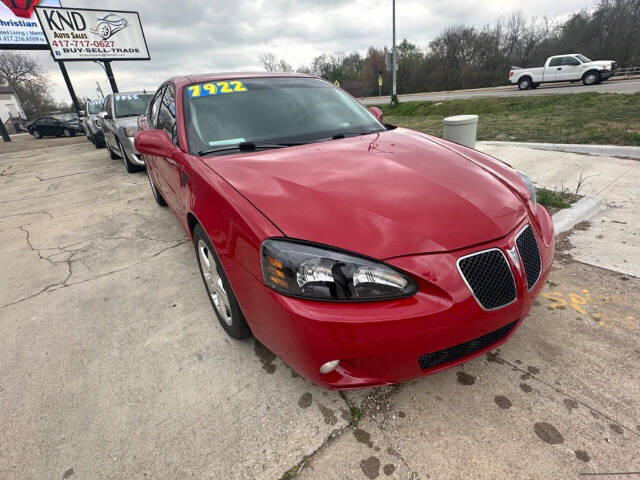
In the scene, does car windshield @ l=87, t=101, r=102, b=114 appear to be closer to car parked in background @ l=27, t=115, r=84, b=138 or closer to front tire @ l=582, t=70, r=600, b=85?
car parked in background @ l=27, t=115, r=84, b=138

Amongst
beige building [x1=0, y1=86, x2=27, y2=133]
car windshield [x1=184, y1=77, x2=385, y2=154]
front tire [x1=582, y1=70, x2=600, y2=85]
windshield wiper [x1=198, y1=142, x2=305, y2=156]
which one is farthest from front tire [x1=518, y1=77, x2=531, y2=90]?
beige building [x1=0, y1=86, x2=27, y2=133]

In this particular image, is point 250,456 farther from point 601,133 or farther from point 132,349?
point 601,133

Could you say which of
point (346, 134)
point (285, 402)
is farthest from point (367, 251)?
point (346, 134)

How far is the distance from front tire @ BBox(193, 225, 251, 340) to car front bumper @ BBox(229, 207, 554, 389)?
1.61ft

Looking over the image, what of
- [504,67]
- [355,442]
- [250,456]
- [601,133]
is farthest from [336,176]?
[504,67]

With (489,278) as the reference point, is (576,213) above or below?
below

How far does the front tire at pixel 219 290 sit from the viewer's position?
1.85 m

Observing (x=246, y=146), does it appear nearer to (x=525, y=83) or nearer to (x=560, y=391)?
(x=560, y=391)

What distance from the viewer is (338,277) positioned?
1.28 metres

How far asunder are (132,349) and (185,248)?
1449mm

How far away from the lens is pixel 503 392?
160 centimetres

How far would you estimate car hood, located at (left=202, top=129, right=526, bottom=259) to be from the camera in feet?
4.39

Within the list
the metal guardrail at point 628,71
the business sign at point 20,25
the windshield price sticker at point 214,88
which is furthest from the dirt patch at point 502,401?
the metal guardrail at point 628,71

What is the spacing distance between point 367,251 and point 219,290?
113 centimetres
